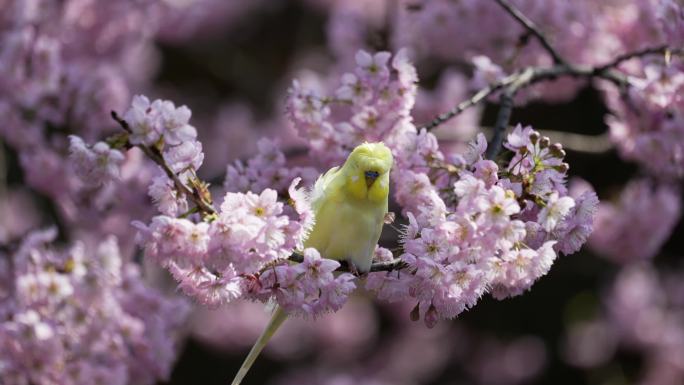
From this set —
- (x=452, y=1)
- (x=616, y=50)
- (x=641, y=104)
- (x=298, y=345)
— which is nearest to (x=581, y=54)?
(x=616, y=50)

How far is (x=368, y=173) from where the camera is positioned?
2.25 meters

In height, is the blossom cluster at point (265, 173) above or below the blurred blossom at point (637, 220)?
below

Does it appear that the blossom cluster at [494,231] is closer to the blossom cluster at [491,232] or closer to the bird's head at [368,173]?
the blossom cluster at [491,232]

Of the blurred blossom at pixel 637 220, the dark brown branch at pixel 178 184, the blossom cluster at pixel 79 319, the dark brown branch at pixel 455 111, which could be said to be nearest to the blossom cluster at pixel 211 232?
the dark brown branch at pixel 178 184

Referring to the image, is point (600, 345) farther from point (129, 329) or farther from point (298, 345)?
point (129, 329)

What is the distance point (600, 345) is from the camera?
22.3ft

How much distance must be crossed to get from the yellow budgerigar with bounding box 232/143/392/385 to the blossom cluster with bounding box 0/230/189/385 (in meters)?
1.32

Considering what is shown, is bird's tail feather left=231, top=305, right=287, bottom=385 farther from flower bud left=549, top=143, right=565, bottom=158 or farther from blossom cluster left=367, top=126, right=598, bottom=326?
flower bud left=549, top=143, right=565, bottom=158

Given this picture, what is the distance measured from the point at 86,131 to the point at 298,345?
3416 mm

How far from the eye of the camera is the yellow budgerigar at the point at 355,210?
2262 mm

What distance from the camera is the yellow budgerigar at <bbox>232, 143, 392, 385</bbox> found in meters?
2.26

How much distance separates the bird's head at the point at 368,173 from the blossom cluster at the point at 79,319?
62.7 inches

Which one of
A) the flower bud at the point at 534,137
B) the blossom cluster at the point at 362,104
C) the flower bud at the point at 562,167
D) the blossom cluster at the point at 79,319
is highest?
the blossom cluster at the point at 362,104

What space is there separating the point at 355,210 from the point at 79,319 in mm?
1659
